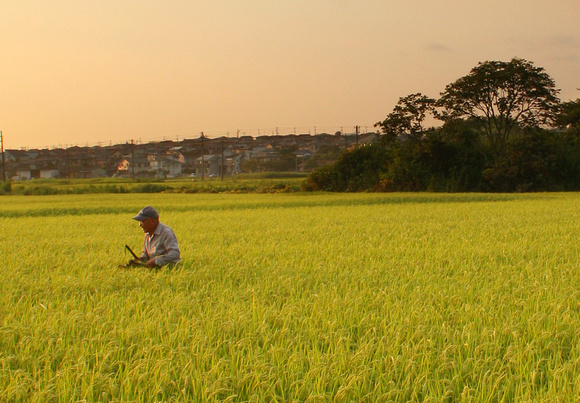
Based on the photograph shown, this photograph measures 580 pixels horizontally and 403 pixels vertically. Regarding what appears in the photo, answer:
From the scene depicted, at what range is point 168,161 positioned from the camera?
223ft

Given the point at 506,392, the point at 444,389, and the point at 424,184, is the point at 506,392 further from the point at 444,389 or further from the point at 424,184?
the point at 424,184

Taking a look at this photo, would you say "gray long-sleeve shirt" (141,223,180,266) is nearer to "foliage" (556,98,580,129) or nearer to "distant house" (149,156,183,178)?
"foliage" (556,98,580,129)

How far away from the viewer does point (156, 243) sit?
5945 millimetres

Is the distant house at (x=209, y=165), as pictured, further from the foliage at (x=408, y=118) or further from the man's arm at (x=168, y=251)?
the man's arm at (x=168, y=251)

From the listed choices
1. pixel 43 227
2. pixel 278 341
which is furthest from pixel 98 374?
pixel 43 227

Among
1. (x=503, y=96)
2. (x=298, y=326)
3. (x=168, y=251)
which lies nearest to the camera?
(x=298, y=326)

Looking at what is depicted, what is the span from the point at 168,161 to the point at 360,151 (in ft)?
128

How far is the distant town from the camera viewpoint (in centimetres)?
5422

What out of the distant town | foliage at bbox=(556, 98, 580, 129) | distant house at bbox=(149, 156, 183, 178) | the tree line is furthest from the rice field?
distant house at bbox=(149, 156, 183, 178)

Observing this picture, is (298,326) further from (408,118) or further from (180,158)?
(180,158)

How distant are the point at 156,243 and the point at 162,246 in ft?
0.25

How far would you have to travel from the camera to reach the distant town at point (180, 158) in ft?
178

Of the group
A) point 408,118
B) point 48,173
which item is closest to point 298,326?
point 408,118

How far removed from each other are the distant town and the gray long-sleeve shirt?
43677 mm
